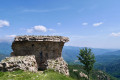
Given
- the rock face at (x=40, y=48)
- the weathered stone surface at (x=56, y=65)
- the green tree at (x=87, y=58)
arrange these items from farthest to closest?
1. the green tree at (x=87, y=58)
2. the rock face at (x=40, y=48)
3. the weathered stone surface at (x=56, y=65)

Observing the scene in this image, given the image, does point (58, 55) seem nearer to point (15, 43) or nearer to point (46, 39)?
point (46, 39)

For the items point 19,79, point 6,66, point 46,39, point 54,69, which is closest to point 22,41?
point 46,39

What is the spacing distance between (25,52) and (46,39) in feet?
16.8

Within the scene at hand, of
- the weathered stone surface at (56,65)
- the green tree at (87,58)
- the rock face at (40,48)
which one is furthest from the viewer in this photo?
the green tree at (87,58)

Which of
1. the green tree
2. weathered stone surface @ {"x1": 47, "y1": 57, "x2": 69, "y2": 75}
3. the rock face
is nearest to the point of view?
weathered stone surface @ {"x1": 47, "y1": 57, "x2": 69, "y2": 75}

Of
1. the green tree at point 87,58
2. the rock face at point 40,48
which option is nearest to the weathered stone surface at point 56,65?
the rock face at point 40,48

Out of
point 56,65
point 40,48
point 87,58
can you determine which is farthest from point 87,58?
point 40,48

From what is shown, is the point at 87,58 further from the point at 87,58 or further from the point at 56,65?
the point at 56,65

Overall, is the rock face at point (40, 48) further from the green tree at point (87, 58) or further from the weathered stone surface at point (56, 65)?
the green tree at point (87, 58)

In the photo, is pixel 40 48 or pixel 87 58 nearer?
pixel 40 48

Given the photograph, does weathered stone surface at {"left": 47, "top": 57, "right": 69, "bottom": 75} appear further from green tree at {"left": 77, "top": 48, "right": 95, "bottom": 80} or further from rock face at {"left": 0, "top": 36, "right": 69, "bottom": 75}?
green tree at {"left": 77, "top": 48, "right": 95, "bottom": 80}

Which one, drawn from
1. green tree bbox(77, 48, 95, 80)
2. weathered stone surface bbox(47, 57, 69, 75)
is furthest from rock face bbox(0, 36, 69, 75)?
green tree bbox(77, 48, 95, 80)

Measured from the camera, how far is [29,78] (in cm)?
1345

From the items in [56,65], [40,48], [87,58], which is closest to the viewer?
[56,65]
